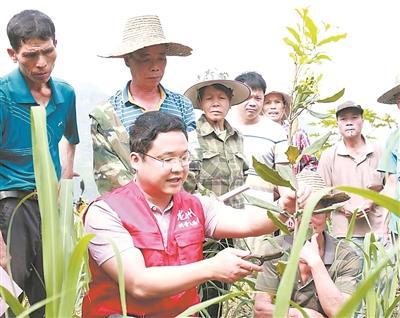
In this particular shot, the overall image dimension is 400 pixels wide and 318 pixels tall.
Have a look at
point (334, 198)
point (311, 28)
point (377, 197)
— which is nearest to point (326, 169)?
point (334, 198)

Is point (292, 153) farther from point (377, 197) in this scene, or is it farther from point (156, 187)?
point (156, 187)

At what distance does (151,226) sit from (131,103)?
692 mm

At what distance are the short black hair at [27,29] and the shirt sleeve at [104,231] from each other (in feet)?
2.08

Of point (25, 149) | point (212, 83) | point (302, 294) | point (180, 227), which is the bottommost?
point (302, 294)

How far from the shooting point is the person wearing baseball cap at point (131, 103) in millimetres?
2602

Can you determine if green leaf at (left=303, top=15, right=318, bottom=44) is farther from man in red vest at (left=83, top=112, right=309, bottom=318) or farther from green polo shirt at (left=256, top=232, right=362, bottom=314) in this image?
green polo shirt at (left=256, top=232, right=362, bottom=314)

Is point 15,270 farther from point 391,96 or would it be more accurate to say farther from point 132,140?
point 391,96

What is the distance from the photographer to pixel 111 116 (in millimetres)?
2635

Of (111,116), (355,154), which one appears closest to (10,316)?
(111,116)

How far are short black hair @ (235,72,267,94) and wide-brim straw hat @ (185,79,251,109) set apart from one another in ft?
1.76

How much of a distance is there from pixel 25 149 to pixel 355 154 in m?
2.06

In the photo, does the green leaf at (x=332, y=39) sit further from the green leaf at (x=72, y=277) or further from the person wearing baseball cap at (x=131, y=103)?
the person wearing baseball cap at (x=131, y=103)

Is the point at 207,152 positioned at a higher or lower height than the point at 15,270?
→ higher

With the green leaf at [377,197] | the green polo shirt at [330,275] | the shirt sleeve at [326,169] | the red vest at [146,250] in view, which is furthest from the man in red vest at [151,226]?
the shirt sleeve at [326,169]
